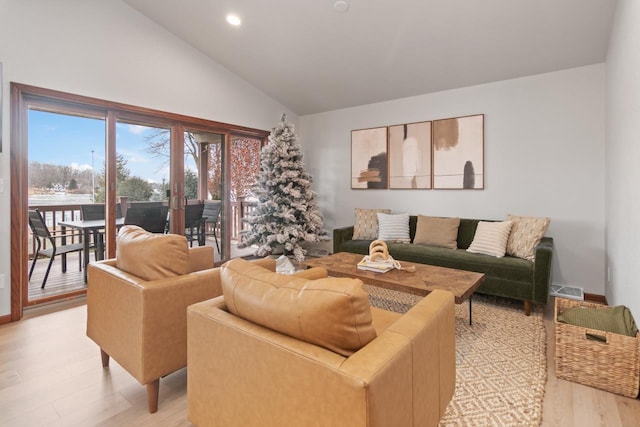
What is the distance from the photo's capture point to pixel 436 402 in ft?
4.47

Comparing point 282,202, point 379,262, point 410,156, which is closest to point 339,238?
point 282,202

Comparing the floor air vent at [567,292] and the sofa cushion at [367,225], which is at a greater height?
the sofa cushion at [367,225]

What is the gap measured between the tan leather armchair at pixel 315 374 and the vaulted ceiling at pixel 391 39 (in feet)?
9.46

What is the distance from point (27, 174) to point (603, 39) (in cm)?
561

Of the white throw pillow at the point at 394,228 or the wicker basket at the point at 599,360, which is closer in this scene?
the wicker basket at the point at 599,360

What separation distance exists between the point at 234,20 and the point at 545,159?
151 inches

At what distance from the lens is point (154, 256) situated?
184cm

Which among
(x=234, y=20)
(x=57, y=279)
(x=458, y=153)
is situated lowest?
(x=57, y=279)

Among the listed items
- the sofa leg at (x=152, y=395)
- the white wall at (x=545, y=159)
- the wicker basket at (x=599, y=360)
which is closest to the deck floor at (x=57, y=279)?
the sofa leg at (x=152, y=395)

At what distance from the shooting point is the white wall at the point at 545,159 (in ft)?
11.6

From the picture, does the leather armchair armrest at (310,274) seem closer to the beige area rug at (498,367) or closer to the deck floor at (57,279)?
the beige area rug at (498,367)

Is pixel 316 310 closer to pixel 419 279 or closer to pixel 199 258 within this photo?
pixel 419 279

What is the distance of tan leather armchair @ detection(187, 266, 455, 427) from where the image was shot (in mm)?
925

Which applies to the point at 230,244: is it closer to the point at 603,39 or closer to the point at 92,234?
the point at 92,234
